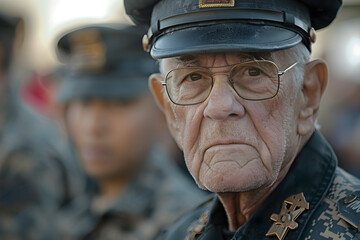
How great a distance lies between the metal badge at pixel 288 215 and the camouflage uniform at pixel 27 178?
4.22 meters

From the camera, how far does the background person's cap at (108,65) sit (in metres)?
5.07

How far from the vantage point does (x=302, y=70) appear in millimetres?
2324

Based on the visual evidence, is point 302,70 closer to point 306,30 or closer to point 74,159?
point 306,30

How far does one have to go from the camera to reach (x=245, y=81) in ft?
7.16

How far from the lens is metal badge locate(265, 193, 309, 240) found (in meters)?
2.08

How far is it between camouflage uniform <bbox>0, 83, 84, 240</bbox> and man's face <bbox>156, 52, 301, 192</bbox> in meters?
4.08

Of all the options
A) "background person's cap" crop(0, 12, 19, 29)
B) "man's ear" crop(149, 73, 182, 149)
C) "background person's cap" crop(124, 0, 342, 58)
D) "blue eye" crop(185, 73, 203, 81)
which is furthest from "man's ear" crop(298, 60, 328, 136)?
"background person's cap" crop(0, 12, 19, 29)

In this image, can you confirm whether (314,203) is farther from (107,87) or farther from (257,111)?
(107,87)

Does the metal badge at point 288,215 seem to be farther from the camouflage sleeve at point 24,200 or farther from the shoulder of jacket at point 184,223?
the camouflage sleeve at point 24,200

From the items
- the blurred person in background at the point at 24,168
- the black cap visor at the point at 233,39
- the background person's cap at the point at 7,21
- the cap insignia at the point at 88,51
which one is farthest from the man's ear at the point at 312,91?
the background person's cap at the point at 7,21

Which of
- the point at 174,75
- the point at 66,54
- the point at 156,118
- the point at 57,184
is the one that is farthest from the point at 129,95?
the point at 174,75

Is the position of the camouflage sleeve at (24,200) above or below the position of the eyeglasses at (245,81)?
below

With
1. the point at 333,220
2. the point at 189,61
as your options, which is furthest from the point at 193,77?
the point at 333,220

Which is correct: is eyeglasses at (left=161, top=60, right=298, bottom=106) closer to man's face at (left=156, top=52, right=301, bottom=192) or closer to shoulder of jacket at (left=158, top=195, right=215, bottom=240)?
man's face at (left=156, top=52, right=301, bottom=192)
